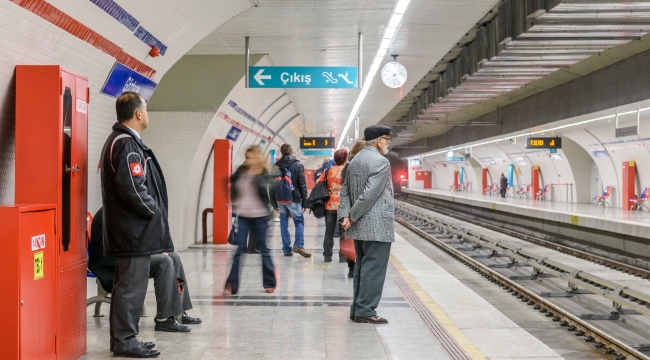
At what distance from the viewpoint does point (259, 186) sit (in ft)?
23.5

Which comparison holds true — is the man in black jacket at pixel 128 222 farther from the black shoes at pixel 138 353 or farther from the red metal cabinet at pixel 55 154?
the red metal cabinet at pixel 55 154

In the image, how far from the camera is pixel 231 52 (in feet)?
40.0

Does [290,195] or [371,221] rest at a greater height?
[290,195]

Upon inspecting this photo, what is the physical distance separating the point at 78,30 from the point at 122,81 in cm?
166

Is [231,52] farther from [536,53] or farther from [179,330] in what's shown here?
[179,330]

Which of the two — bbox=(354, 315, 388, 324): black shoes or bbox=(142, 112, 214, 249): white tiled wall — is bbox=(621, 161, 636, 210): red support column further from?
bbox=(354, 315, 388, 324): black shoes

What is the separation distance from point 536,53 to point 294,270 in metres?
5.34

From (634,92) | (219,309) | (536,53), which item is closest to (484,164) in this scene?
(634,92)

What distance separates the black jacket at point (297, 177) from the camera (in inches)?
397

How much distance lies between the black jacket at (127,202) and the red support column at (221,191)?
7.96 metres

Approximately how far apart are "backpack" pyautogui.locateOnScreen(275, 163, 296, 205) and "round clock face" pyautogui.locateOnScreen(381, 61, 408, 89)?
11.9 feet

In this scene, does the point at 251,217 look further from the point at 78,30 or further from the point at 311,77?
the point at 311,77

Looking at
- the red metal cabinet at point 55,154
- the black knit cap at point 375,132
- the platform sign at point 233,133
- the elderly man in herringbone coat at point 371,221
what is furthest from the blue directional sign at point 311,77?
the red metal cabinet at point 55,154

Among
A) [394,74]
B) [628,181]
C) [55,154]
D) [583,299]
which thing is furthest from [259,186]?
[628,181]
